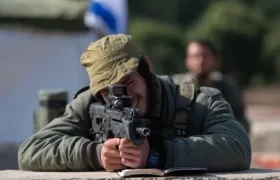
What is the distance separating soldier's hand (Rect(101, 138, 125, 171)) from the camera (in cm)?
392

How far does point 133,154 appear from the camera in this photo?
152 inches

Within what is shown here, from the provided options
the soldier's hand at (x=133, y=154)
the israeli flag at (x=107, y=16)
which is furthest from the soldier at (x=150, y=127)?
the israeli flag at (x=107, y=16)

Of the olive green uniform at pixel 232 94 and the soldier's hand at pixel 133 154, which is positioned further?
the olive green uniform at pixel 232 94

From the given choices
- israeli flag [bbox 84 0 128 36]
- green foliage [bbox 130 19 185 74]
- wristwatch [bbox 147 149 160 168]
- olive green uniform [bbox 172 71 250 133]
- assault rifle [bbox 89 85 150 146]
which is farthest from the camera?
green foliage [bbox 130 19 185 74]

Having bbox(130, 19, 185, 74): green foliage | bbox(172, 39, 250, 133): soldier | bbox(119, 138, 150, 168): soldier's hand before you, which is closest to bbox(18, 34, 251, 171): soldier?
bbox(119, 138, 150, 168): soldier's hand

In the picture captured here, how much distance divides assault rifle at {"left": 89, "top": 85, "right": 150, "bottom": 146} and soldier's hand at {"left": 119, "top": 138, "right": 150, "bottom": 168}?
0.06m

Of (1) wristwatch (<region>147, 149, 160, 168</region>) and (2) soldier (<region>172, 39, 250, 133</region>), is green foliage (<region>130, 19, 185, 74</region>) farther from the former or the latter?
(1) wristwatch (<region>147, 149, 160, 168</region>)

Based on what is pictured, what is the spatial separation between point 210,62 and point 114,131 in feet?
15.6

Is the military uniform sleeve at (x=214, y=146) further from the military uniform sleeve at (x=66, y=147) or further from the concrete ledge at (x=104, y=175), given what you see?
the military uniform sleeve at (x=66, y=147)

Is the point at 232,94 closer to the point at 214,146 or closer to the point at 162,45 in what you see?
the point at 214,146

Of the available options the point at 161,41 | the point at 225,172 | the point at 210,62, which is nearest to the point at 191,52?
the point at 210,62

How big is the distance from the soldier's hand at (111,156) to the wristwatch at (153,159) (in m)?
0.11

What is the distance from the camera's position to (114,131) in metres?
3.91

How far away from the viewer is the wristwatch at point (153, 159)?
3.95 m
